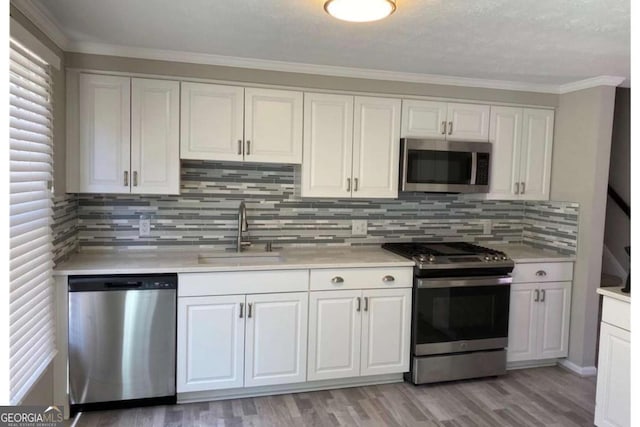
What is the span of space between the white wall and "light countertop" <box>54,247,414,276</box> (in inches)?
57.3

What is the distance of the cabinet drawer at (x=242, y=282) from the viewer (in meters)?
2.70

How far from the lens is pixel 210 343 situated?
2.75 metres

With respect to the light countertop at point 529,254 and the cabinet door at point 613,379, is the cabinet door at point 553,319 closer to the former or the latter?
the light countertop at point 529,254

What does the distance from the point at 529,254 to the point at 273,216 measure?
2.10 meters

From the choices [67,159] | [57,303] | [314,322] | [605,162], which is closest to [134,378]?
[57,303]

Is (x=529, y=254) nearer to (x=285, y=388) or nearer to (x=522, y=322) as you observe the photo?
(x=522, y=322)

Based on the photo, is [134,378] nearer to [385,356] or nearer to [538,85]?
[385,356]

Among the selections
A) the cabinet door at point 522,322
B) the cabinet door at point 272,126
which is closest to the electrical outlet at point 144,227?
the cabinet door at point 272,126

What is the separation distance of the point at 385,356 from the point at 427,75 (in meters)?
2.10

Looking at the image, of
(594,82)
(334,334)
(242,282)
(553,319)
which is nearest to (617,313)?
(553,319)

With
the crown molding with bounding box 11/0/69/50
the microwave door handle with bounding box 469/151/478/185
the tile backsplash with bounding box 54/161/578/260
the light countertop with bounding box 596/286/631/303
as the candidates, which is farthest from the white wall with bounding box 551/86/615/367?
the crown molding with bounding box 11/0/69/50

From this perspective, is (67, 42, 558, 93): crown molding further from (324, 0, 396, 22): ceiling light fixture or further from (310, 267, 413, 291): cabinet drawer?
(310, 267, 413, 291): cabinet drawer

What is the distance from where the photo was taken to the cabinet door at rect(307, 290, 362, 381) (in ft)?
9.64

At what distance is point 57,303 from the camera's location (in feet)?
8.28
